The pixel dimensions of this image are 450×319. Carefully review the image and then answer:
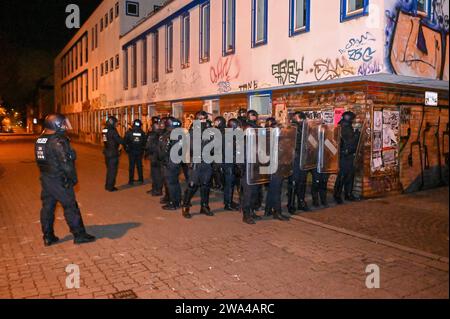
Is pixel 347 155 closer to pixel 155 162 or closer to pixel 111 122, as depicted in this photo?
pixel 155 162

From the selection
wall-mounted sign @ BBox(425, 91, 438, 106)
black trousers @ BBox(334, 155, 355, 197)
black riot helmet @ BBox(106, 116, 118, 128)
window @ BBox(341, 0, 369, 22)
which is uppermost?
window @ BBox(341, 0, 369, 22)

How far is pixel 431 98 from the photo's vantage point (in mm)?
10891

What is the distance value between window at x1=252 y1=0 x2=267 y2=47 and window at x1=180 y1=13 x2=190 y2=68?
17.7ft

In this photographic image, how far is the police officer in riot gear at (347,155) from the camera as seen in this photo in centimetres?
854

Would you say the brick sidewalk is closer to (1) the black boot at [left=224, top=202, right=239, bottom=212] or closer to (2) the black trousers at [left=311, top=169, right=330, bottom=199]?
(1) the black boot at [left=224, top=202, right=239, bottom=212]

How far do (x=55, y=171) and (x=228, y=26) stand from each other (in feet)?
32.9

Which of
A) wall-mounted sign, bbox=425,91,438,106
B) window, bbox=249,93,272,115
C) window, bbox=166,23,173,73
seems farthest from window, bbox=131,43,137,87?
wall-mounted sign, bbox=425,91,438,106

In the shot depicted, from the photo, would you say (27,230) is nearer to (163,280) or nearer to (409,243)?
(163,280)

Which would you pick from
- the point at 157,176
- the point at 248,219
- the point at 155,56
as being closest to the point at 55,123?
the point at 248,219

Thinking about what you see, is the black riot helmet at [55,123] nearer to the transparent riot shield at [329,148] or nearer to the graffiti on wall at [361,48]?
the transparent riot shield at [329,148]

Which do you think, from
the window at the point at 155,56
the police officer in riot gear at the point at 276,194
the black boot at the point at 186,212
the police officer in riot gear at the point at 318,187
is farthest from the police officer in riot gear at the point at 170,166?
the window at the point at 155,56

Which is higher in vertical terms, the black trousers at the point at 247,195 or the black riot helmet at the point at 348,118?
the black riot helmet at the point at 348,118

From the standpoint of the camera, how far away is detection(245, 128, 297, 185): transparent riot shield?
7.14m

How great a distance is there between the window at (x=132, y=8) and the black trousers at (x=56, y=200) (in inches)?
931
